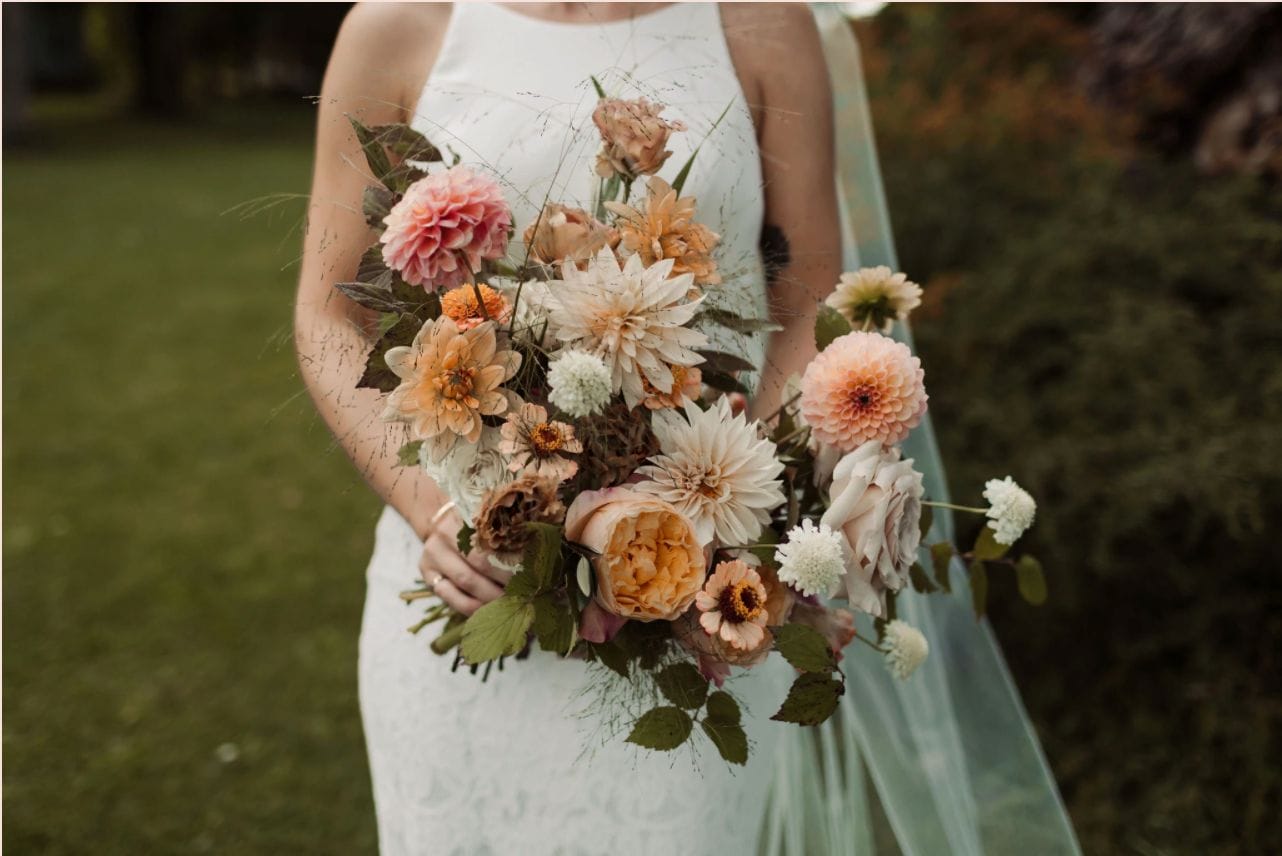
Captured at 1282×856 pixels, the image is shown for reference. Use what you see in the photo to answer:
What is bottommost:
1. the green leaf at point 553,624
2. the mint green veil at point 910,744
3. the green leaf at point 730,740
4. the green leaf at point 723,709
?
the mint green veil at point 910,744

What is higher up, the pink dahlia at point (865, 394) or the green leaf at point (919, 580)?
the pink dahlia at point (865, 394)

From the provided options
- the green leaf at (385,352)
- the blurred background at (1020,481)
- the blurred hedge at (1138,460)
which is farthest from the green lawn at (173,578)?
the blurred hedge at (1138,460)

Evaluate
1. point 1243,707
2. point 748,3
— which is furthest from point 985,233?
point 748,3

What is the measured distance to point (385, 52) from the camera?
1.89 m

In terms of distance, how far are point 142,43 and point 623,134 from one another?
2571cm

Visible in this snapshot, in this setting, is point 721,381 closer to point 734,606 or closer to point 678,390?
point 678,390

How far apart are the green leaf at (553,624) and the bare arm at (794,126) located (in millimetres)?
822

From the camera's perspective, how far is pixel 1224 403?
3525 mm

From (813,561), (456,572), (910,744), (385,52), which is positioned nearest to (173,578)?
(910,744)

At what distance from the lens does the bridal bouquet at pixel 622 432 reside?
4.15 feet

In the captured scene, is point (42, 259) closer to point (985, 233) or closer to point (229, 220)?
point (229, 220)

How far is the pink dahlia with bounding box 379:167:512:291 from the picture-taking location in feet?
4.13

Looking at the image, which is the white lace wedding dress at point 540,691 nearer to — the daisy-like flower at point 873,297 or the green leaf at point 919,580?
the daisy-like flower at point 873,297

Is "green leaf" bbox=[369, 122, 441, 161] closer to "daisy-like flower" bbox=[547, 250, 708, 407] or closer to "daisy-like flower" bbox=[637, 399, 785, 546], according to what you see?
"daisy-like flower" bbox=[547, 250, 708, 407]
